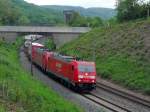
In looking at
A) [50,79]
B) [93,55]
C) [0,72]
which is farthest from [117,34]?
[0,72]

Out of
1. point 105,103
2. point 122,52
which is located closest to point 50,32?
point 122,52

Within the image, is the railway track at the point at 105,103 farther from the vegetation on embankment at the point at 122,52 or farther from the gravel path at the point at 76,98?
the vegetation on embankment at the point at 122,52

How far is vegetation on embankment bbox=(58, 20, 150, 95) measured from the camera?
1844 inches

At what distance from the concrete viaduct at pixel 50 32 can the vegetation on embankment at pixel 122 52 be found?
52.9ft

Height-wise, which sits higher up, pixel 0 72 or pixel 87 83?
pixel 0 72

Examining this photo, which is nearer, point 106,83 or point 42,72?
point 106,83

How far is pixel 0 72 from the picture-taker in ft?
103

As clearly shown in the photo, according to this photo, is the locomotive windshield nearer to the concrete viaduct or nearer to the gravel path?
the gravel path

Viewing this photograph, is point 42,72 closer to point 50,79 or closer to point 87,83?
point 50,79

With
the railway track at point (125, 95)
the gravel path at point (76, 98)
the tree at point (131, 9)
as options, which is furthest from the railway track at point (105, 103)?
the tree at point (131, 9)

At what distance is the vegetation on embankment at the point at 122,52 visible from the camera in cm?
4684

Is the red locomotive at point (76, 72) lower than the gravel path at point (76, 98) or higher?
higher

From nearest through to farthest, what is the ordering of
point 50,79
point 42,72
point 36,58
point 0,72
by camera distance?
point 0,72, point 50,79, point 42,72, point 36,58

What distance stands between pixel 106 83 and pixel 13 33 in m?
55.1
